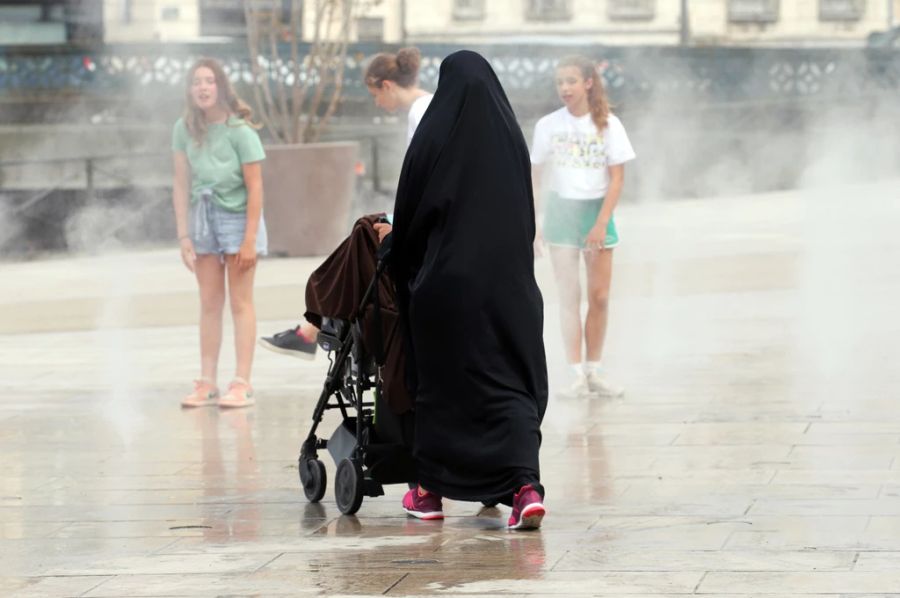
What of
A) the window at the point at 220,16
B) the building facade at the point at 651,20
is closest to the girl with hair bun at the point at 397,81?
A: the window at the point at 220,16

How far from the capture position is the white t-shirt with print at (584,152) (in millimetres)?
9602

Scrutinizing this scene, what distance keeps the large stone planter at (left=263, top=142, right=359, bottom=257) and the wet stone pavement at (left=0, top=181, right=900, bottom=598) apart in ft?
10.3

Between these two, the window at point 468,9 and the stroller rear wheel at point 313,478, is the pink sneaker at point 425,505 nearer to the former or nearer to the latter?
the stroller rear wheel at point 313,478

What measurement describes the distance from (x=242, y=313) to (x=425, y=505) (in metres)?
3.16

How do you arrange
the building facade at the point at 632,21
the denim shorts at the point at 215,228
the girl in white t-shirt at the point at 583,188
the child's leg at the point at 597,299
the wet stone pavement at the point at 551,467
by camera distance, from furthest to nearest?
the building facade at the point at 632,21
the child's leg at the point at 597,299
the girl in white t-shirt at the point at 583,188
the denim shorts at the point at 215,228
the wet stone pavement at the point at 551,467

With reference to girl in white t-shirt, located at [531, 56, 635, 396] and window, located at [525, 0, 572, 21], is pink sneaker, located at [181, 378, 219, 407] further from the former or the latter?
window, located at [525, 0, 572, 21]

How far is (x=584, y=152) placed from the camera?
31.6 feet

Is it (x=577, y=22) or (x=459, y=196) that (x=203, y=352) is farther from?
(x=577, y=22)

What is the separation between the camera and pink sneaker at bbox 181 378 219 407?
9.63m

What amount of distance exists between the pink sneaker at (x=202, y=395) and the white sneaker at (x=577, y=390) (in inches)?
67.7

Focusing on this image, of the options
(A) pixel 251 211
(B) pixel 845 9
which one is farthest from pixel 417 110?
(B) pixel 845 9

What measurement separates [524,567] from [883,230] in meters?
13.3

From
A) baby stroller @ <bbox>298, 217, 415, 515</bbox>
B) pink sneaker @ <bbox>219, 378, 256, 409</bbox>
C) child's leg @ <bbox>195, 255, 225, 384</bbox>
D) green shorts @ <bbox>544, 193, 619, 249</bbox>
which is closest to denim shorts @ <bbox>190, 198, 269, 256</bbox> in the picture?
child's leg @ <bbox>195, 255, 225, 384</bbox>

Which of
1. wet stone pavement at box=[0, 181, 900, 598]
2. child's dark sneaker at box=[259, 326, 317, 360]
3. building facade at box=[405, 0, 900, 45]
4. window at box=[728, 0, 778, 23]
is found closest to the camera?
wet stone pavement at box=[0, 181, 900, 598]
